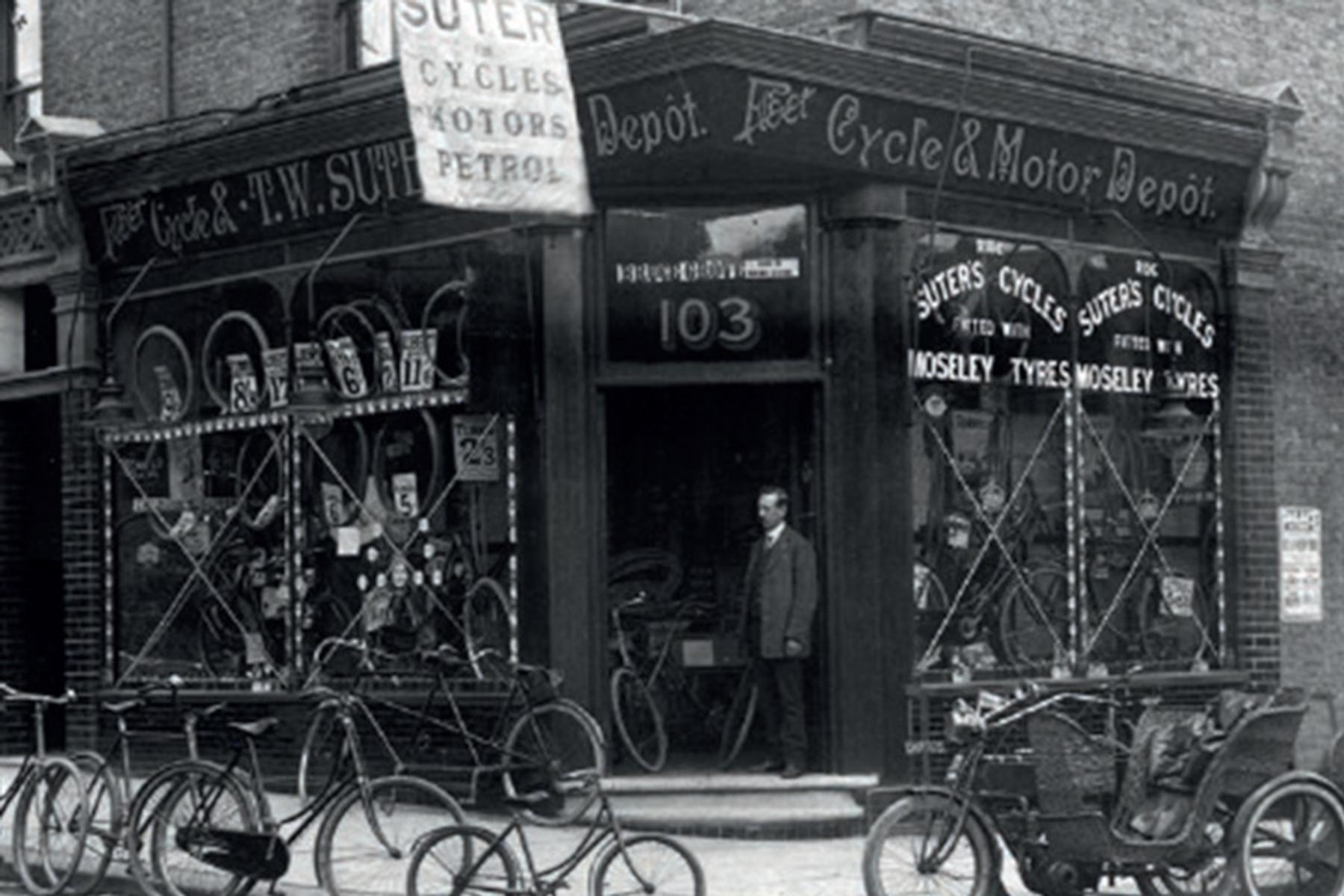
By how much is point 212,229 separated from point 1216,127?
6591 mm

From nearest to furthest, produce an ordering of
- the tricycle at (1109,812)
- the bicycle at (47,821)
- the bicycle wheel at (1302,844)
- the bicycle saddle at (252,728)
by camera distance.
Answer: the tricycle at (1109,812) → the bicycle wheel at (1302,844) → the bicycle saddle at (252,728) → the bicycle at (47,821)

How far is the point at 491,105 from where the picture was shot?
37.3 feet

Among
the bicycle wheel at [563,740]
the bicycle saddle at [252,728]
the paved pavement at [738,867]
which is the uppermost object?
the bicycle saddle at [252,728]

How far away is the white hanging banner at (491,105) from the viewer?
11.2m

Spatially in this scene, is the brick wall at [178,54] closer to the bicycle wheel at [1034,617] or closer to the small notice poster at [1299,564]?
the bicycle wheel at [1034,617]

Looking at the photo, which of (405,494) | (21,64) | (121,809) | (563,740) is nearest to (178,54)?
(21,64)

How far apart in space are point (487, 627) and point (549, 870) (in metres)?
4.76

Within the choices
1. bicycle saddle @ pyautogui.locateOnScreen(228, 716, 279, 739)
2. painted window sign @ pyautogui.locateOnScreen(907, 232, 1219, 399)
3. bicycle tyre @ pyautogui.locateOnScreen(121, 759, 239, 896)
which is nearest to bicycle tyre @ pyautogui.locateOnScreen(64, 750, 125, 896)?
bicycle tyre @ pyautogui.locateOnScreen(121, 759, 239, 896)

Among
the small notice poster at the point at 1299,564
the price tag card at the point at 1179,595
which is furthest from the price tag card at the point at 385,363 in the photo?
the small notice poster at the point at 1299,564

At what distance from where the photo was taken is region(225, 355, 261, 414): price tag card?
53.3 ft

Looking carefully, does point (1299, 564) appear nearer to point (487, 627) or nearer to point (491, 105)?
point (487, 627)

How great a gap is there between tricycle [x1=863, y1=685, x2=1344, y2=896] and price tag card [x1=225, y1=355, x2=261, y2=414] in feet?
23.7

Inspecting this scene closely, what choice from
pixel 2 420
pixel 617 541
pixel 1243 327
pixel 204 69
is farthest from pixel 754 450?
pixel 2 420

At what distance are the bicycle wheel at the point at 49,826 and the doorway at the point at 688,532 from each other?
408 cm
